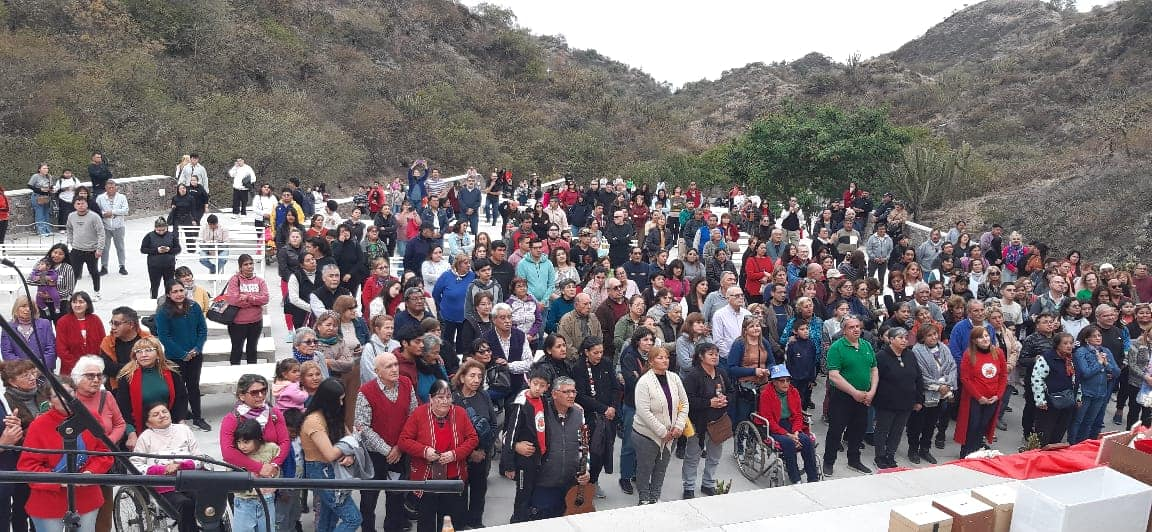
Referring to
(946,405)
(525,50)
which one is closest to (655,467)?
(946,405)

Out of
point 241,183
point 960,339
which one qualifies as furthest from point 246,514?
point 241,183

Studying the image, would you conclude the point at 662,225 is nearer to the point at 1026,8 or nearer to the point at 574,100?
the point at 574,100

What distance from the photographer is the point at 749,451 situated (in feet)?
23.1

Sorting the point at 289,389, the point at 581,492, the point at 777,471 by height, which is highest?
the point at 289,389

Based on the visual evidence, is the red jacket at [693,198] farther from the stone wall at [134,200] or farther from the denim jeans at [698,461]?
the stone wall at [134,200]

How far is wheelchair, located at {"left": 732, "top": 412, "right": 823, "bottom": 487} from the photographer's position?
6.73 meters

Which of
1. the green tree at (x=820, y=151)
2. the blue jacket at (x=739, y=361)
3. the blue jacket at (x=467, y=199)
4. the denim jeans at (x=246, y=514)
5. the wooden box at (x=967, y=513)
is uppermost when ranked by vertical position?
the green tree at (x=820, y=151)

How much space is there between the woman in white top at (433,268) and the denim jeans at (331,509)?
4175 mm

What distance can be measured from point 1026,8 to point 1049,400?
66.5 m

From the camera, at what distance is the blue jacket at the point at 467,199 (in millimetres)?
15727

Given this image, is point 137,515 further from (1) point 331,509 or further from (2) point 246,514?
(1) point 331,509

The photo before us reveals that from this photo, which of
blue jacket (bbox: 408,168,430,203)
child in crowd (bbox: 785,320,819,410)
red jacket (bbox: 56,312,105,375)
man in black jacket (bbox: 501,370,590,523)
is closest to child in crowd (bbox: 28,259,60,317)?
red jacket (bbox: 56,312,105,375)

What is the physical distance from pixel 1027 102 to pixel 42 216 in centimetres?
3658

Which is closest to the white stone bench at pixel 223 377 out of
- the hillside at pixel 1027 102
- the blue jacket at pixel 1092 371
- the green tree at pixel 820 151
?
the blue jacket at pixel 1092 371
